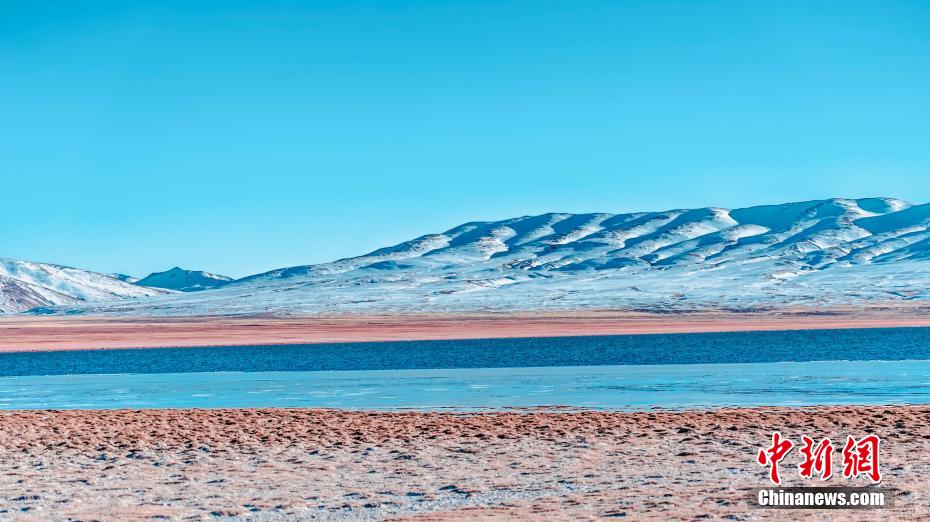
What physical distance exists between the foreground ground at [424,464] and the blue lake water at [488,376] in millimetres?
6743

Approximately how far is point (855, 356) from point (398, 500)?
53.0 metres

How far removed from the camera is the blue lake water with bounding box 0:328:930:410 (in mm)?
39250

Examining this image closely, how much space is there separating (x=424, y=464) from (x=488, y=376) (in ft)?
97.1

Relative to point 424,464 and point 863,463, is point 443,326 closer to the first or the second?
point 424,464

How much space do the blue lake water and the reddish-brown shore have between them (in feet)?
90.3

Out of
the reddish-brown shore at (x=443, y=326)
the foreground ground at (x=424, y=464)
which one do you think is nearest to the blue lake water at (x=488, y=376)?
A: the foreground ground at (x=424, y=464)

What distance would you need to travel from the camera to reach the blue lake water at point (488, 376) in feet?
129

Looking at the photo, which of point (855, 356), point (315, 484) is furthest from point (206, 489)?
point (855, 356)

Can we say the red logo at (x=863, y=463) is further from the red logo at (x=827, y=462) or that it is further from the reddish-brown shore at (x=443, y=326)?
the reddish-brown shore at (x=443, y=326)

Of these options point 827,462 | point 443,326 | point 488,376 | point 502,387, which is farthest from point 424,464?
point 443,326

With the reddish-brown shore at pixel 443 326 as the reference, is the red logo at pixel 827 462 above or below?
below

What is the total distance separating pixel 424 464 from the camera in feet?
76.1

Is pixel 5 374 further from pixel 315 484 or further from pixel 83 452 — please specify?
pixel 315 484

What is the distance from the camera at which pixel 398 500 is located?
19.3m
